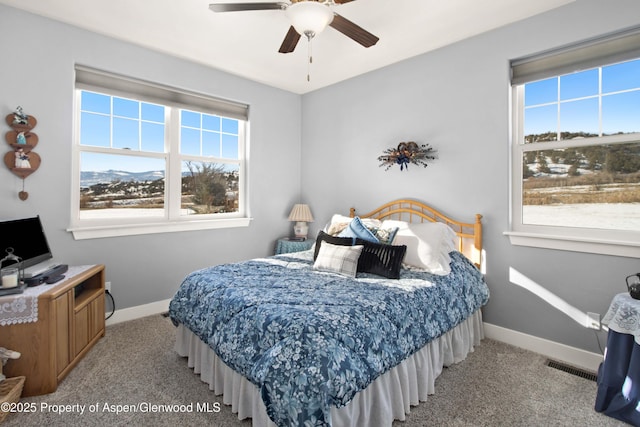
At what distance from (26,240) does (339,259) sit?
2315 millimetres

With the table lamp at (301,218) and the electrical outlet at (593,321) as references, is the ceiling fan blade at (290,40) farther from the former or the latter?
the electrical outlet at (593,321)

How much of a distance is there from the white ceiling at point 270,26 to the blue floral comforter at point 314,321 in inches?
77.5

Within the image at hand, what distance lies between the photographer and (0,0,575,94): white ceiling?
2490 millimetres

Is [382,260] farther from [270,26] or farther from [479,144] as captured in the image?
[270,26]

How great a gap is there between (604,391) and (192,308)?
258 centimetres

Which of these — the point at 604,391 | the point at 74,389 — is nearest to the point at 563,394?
the point at 604,391

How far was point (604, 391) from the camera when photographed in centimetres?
191

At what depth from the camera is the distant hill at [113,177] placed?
3088 mm

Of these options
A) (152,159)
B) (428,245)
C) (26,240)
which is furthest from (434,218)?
(26,240)

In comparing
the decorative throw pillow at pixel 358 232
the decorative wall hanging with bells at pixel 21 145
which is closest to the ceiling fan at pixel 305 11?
the decorative throw pillow at pixel 358 232

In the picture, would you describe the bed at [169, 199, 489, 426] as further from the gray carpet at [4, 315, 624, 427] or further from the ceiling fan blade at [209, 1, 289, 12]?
the ceiling fan blade at [209, 1, 289, 12]

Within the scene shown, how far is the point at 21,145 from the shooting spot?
8.48 ft

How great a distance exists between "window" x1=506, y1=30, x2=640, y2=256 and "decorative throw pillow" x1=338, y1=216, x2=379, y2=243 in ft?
3.82

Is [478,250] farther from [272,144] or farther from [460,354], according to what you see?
[272,144]
